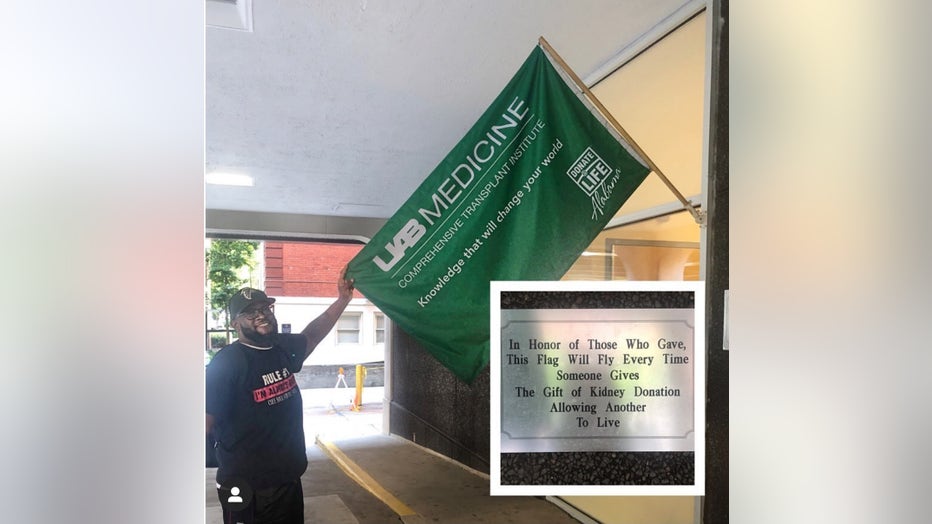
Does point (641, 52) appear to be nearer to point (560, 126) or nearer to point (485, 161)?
point (560, 126)

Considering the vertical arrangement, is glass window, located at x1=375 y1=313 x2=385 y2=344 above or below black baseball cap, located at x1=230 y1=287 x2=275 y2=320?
below

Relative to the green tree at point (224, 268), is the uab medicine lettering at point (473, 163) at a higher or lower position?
higher

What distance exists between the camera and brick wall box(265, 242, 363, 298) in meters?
18.7

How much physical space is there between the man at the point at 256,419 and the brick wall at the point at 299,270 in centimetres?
1528

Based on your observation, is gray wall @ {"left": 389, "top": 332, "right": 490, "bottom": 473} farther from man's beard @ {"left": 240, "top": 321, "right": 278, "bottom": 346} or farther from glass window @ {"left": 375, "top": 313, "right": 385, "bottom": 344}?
glass window @ {"left": 375, "top": 313, "right": 385, "bottom": 344}

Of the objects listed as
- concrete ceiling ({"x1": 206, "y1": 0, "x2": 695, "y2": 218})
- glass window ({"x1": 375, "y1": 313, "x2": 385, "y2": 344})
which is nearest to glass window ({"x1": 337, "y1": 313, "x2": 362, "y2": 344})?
glass window ({"x1": 375, "y1": 313, "x2": 385, "y2": 344})

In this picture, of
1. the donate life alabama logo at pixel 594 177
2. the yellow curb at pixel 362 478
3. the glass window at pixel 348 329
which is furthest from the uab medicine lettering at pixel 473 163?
the glass window at pixel 348 329

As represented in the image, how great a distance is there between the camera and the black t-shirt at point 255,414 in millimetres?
3129

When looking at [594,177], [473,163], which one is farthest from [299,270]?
[594,177]

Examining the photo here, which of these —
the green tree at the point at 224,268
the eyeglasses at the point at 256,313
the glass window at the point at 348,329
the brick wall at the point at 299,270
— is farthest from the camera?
the glass window at the point at 348,329

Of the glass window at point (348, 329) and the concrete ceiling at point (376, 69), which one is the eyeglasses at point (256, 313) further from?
the glass window at point (348, 329)
